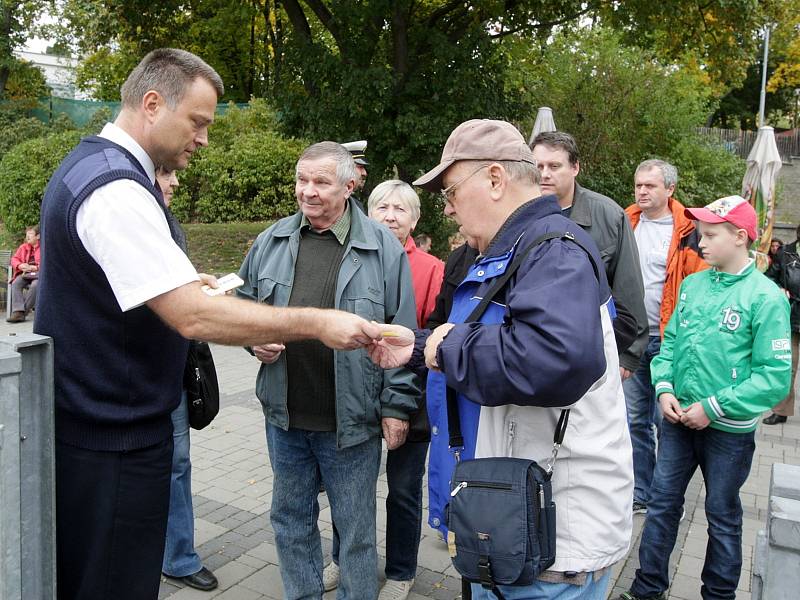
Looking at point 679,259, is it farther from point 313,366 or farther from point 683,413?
point 313,366

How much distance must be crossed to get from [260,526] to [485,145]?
330 cm

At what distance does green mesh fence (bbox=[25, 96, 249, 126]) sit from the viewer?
959 inches

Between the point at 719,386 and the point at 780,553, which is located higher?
the point at 780,553

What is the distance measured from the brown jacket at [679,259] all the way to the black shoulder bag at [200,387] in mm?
2858

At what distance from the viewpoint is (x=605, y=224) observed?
13.2 feet

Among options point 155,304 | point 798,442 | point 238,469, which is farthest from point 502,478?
point 798,442

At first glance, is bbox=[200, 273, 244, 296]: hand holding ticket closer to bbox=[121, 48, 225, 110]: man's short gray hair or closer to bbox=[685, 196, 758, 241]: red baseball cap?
bbox=[121, 48, 225, 110]: man's short gray hair

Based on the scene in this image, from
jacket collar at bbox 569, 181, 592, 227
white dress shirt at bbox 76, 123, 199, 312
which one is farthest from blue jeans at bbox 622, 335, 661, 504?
white dress shirt at bbox 76, 123, 199, 312

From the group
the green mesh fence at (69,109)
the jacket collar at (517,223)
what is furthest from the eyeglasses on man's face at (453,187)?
the green mesh fence at (69,109)

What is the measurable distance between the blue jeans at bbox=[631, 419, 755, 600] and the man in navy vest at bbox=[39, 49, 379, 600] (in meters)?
1.91

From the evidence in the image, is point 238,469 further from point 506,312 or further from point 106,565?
point 506,312

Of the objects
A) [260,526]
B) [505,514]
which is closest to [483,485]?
[505,514]

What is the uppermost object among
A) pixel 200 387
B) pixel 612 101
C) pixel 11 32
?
pixel 11 32

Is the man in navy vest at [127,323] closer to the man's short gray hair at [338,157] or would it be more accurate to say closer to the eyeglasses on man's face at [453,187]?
the eyeglasses on man's face at [453,187]
